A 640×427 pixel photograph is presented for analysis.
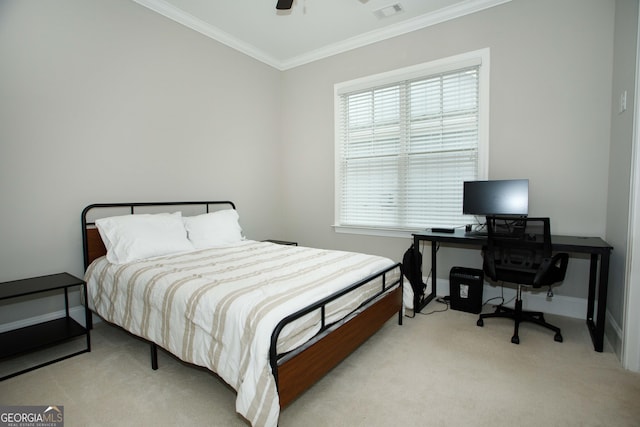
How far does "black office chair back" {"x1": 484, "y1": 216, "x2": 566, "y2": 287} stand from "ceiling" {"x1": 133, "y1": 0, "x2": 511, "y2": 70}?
87.0 inches

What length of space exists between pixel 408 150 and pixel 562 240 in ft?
5.80

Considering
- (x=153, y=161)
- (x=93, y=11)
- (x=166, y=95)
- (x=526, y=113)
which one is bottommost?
(x=153, y=161)

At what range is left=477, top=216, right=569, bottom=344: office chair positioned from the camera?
2473 millimetres

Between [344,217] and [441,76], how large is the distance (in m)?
2.04

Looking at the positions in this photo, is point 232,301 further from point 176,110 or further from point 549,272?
point 176,110

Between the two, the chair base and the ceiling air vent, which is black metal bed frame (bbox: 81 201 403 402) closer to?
the chair base

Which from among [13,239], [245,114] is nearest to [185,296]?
[13,239]

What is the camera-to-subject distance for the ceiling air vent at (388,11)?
129 inches

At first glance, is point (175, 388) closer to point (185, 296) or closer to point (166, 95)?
point (185, 296)

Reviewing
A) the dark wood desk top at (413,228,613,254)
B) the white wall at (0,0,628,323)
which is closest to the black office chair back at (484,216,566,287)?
the dark wood desk top at (413,228,613,254)

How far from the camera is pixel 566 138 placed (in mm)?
2871

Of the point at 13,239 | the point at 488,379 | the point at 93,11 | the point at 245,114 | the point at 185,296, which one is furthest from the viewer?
the point at 245,114

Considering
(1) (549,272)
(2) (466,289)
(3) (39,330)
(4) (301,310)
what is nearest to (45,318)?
(3) (39,330)

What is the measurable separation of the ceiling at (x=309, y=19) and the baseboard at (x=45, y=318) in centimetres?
295
